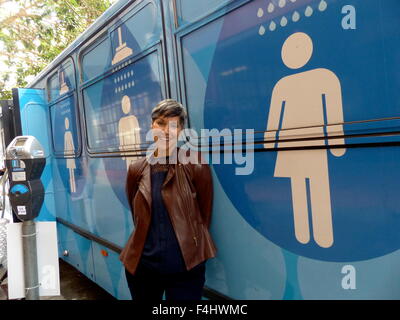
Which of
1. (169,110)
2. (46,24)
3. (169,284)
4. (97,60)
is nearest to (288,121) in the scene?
(169,110)

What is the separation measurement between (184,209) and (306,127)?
0.74 metres

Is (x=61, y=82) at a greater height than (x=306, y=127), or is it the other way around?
(x=61, y=82)

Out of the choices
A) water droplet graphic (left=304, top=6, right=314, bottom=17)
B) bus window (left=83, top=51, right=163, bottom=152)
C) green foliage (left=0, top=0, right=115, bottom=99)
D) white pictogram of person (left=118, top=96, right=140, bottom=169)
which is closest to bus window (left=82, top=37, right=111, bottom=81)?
bus window (left=83, top=51, right=163, bottom=152)

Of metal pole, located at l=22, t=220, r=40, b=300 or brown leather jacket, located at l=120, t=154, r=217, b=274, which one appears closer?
brown leather jacket, located at l=120, t=154, r=217, b=274

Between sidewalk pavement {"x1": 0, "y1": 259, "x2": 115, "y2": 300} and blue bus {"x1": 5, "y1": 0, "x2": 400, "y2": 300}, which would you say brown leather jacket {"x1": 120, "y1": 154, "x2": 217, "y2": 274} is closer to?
blue bus {"x1": 5, "y1": 0, "x2": 400, "y2": 300}

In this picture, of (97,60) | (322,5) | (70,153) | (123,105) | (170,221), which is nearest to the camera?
(322,5)

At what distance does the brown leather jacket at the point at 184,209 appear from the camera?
69.1 inches

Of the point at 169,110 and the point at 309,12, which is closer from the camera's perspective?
the point at 309,12

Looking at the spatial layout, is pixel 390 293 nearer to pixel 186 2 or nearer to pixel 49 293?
pixel 186 2

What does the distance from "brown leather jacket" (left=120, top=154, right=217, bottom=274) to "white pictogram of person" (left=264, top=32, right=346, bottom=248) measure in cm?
51

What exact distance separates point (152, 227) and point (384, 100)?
120 cm

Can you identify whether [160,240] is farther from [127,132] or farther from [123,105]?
[123,105]

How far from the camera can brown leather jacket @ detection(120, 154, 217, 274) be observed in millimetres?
1756

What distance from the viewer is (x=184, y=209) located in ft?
5.82
